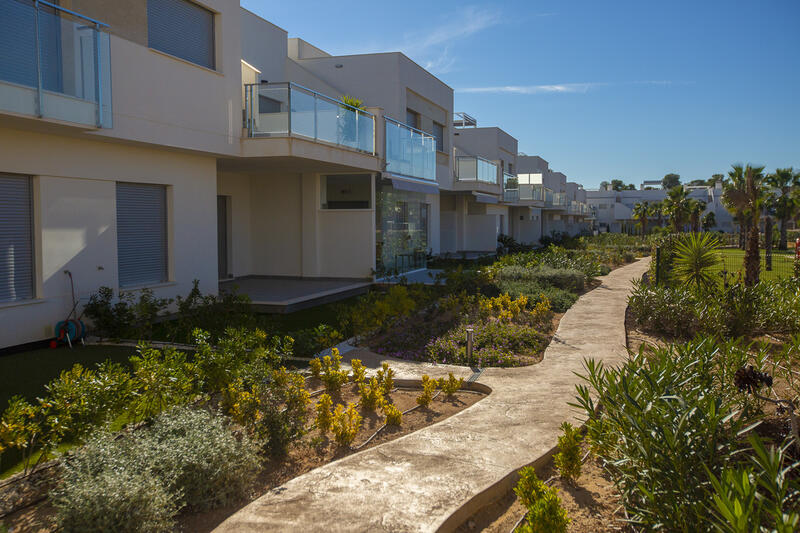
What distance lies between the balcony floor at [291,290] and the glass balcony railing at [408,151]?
373 cm

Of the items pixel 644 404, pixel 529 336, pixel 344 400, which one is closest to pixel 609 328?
pixel 529 336

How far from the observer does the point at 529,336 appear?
917 cm

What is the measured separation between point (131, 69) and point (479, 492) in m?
8.99

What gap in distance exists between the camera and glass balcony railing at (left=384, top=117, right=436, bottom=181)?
664 inches

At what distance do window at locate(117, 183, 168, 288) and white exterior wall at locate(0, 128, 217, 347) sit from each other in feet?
0.54

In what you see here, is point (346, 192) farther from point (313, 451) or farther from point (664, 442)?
point (664, 442)

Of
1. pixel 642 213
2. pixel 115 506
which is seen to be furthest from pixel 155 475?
pixel 642 213

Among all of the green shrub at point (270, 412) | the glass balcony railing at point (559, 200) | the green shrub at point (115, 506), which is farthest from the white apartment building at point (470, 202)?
the green shrub at point (115, 506)

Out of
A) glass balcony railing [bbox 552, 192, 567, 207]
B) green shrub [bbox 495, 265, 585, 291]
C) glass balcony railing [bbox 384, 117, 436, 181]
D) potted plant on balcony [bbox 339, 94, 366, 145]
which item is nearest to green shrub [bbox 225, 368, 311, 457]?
potted plant on balcony [bbox 339, 94, 366, 145]

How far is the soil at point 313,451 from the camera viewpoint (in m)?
3.69

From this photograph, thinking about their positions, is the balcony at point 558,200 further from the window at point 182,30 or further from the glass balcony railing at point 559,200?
the window at point 182,30

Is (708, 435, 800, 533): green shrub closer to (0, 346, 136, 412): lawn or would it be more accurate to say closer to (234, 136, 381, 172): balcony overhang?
(0, 346, 136, 412): lawn

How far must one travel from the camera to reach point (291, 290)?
13891mm

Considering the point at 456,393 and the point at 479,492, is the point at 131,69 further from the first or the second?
the point at 479,492
